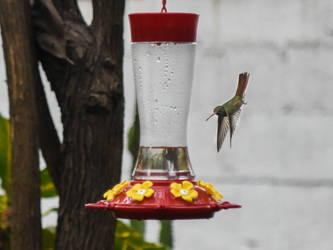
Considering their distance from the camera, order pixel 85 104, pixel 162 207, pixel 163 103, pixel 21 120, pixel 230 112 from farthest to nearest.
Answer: pixel 85 104, pixel 21 120, pixel 163 103, pixel 230 112, pixel 162 207

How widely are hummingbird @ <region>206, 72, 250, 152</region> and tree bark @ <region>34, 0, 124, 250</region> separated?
1.43 ft

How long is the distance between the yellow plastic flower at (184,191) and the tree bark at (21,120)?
1.58 ft

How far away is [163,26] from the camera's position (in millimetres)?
1172

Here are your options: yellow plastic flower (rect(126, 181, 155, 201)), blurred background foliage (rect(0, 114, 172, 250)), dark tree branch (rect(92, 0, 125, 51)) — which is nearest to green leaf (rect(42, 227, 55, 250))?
blurred background foliage (rect(0, 114, 172, 250))

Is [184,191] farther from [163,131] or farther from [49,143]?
[49,143]

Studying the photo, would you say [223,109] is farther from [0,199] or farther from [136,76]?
[0,199]

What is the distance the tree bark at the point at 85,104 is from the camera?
163cm

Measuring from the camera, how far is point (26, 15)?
1.57 metres

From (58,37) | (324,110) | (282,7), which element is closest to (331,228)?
(324,110)

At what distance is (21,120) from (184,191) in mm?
520

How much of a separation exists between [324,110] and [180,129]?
1.29 m

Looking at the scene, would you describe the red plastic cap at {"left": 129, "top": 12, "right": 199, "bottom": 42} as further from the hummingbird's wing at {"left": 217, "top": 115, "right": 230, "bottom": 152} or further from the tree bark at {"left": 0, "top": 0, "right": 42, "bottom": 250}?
the tree bark at {"left": 0, "top": 0, "right": 42, "bottom": 250}

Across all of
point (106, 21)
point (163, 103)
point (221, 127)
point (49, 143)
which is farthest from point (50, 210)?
point (221, 127)

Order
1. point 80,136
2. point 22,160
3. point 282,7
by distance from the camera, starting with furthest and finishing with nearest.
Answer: point 282,7
point 80,136
point 22,160
